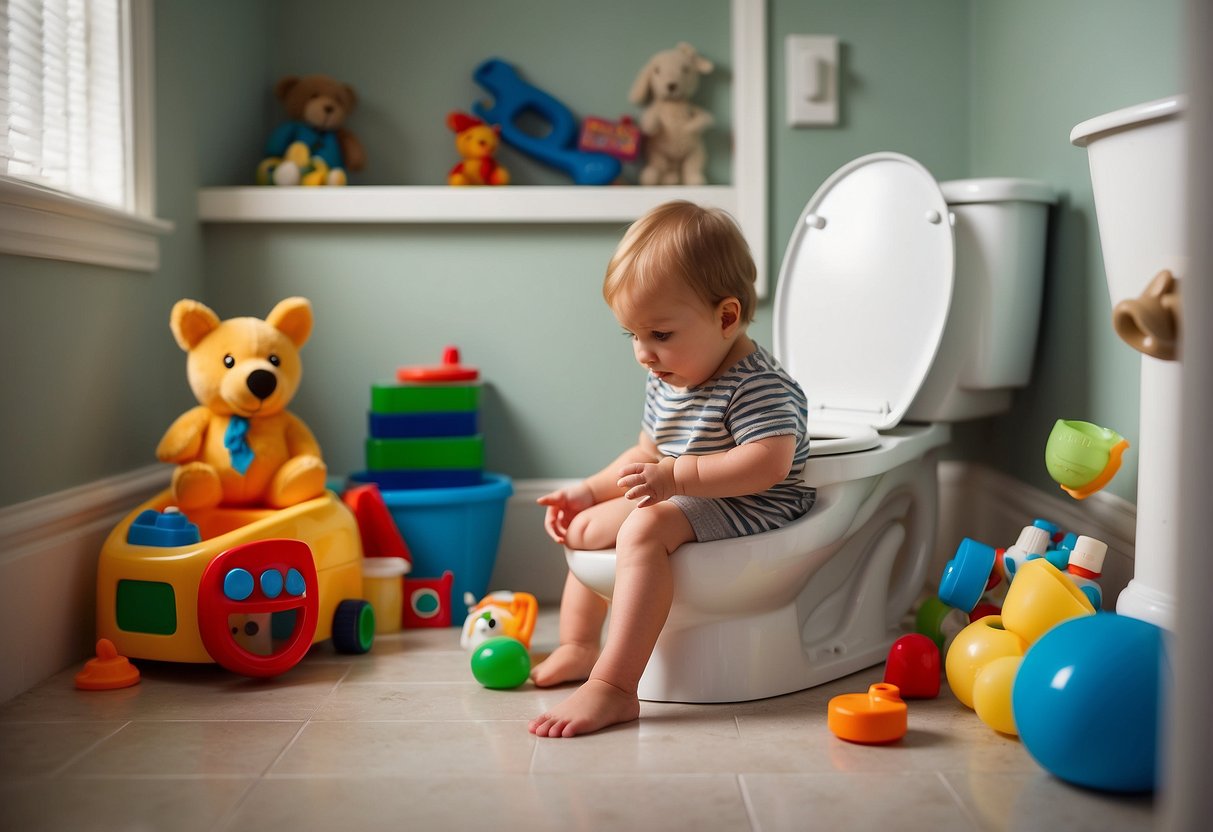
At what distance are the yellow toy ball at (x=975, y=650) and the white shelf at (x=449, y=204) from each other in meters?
1.14

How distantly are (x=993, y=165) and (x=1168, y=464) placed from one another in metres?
1.07

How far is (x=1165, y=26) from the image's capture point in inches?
64.9

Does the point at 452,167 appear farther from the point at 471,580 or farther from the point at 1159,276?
the point at 1159,276

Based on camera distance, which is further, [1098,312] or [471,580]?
[471,580]

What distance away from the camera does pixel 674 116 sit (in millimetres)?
2482

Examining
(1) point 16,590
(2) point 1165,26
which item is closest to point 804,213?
(2) point 1165,26

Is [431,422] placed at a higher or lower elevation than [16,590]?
higher

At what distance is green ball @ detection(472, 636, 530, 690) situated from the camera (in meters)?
1.75

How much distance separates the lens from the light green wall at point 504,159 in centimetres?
221

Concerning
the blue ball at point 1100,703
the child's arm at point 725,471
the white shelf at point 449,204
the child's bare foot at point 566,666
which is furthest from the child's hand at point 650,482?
the white shelf at point 449,204

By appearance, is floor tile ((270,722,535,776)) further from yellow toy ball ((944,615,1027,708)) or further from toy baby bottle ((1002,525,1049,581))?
toy baby bottle ((1002,525,1049,581))

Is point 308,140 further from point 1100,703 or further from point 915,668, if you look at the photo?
point 1100,703

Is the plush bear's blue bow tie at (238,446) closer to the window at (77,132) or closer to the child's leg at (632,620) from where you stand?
the window at (77,132)

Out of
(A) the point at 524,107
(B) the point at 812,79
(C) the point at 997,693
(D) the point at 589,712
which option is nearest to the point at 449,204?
(A) the point at 524,107
